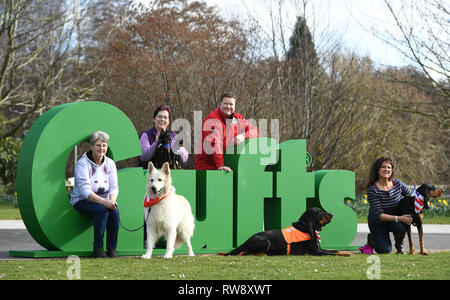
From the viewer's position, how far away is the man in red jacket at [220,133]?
9625mm

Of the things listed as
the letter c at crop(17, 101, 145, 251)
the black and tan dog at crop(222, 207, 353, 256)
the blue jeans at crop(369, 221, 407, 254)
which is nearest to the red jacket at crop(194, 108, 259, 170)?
the letter c at crop(17, 101, 145, 251)

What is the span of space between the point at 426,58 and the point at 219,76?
573 cm

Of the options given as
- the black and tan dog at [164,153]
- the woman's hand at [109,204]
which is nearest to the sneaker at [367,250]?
the black and tan dog at [164,153]

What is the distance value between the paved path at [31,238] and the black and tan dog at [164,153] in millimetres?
2581

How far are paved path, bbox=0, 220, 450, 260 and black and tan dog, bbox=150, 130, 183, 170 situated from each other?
2.58 meters

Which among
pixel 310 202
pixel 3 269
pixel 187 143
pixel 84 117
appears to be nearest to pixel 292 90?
pixel 187 143

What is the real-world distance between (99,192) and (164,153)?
4.58 ft

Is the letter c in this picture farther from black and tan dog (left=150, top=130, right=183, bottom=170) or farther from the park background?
the park background

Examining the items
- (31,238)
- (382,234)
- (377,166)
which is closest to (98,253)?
(31,238)

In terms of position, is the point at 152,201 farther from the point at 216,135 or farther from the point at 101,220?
the point at 216,135

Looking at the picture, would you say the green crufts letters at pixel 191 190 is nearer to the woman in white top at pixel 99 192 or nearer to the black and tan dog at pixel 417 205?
the woman in white top at pixel 99 192

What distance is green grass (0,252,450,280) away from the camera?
6418mm

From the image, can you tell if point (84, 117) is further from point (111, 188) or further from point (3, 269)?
point (3, 269)
